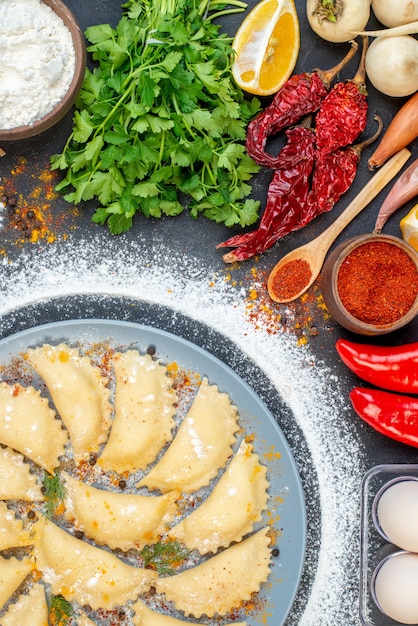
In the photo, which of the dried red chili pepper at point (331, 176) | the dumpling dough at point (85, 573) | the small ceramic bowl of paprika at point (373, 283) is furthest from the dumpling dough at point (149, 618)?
the dried red chili pepper at point (331, 176)

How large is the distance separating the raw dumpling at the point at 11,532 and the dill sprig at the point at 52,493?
0.15 metres

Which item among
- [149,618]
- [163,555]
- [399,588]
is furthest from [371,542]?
[149,618]

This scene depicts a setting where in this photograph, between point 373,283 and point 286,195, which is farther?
point 286,195

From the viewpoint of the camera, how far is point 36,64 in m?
3.05

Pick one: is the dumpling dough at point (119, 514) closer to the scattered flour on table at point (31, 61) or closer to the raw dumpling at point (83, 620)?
the raw dumpling at point (83, 620)

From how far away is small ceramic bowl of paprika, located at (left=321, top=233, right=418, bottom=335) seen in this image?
10.5 ft

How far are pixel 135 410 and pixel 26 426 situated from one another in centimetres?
59

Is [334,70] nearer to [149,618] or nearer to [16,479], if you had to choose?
[16,479]

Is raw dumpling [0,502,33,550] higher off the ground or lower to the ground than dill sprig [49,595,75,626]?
higher

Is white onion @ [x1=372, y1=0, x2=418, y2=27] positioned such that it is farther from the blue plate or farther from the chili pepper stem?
the blue plate

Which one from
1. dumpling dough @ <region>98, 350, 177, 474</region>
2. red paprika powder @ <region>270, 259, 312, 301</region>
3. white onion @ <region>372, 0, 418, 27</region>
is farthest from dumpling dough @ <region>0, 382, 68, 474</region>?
white onion @ <region>372, 0, 418, 27</region>

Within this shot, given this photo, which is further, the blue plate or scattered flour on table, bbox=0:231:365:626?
scattered flour on table, bbox=0:231:365:626

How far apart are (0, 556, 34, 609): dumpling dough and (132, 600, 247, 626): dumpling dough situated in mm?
617

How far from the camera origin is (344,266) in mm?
3244
